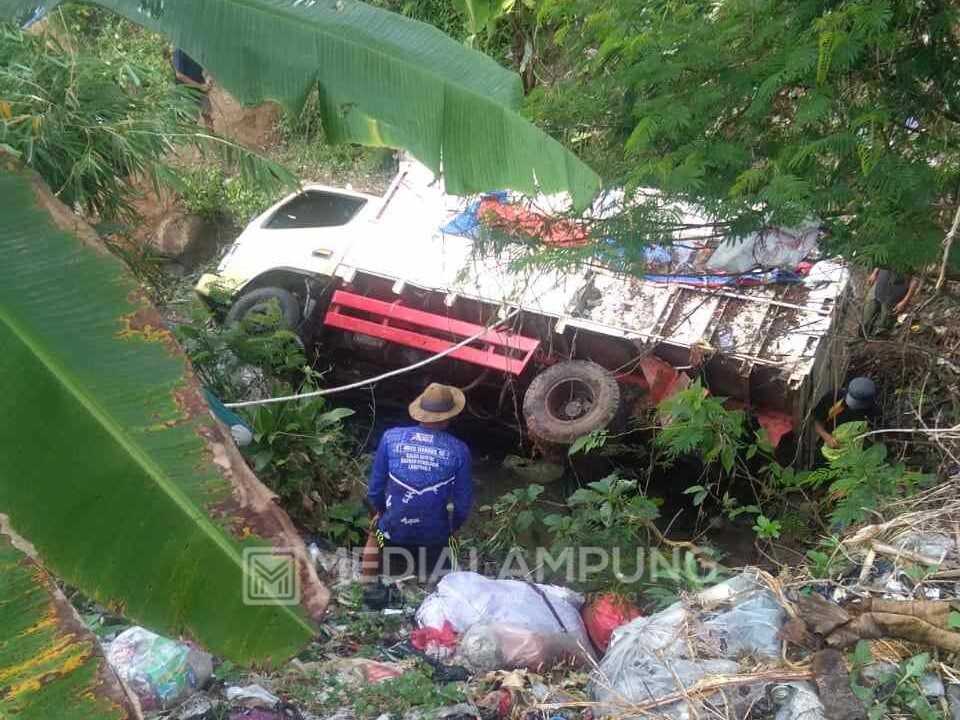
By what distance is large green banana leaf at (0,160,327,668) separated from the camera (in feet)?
6.35

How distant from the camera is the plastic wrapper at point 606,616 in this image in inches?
165

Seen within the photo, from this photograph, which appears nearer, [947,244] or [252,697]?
[252,697]

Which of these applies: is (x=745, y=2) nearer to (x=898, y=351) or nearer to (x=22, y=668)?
(x=898, y=351)

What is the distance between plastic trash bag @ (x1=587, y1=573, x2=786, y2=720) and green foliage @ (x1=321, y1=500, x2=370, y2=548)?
2469mm

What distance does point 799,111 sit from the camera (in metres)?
3.55

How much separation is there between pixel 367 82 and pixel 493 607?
245 centimetres

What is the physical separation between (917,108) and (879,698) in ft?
7.67

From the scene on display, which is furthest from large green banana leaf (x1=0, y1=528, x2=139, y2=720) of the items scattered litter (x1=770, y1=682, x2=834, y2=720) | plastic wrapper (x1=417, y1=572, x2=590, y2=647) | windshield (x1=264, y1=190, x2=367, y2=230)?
windshield (x1=264, y1=190, x2=367, y2=230)

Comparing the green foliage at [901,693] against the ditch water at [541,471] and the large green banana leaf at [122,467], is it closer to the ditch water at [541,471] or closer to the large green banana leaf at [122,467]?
the large green banana leaf at [122,467]

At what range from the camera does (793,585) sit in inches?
132

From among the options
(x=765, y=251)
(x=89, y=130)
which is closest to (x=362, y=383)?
(x=89, y=130)

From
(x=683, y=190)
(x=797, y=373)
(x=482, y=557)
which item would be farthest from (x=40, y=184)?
(x=797, y=373)

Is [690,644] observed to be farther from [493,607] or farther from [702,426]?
[702,426]

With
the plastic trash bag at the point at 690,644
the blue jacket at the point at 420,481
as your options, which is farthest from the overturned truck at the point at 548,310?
the plastic trash bag at the point at 690,644
